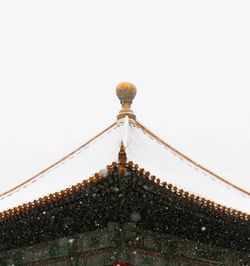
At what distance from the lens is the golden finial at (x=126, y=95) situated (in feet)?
41.2

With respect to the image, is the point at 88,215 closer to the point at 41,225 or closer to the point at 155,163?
the point at 41,225

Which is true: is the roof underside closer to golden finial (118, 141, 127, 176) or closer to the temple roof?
the temple roof

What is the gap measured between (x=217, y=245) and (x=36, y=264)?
11.9 ft

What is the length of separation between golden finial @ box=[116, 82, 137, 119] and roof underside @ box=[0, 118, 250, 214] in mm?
159

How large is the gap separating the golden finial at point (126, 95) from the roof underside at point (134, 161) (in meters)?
0.16

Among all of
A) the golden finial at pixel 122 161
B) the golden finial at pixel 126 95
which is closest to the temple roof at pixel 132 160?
the golden finial at pixel 126 95

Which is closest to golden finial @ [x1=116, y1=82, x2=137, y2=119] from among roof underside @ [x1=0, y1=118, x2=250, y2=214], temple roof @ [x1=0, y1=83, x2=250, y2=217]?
temple roof @ [x1=0, y1=83, x2=250, y2=217]

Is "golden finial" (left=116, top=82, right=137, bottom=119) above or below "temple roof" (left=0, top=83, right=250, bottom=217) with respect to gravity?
above

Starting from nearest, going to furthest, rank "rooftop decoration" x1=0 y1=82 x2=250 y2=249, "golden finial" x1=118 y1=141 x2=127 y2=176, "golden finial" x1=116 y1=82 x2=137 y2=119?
"golden finial" x1=118 y1=141 x2=127 y2=176 < "rooftop decoration" x1=0 y1=82 x2=250 y2=249 < "golden finial" x1=116 y1=82 x2=137 y2=119

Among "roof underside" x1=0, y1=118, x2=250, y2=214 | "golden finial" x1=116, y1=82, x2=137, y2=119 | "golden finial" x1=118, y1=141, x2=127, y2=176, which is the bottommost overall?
"golden finial" x1=118, y1=141, x2=127, y2=176

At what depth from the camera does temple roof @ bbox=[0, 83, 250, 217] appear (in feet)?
37.7

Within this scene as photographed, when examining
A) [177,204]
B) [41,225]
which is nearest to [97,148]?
[41,225]

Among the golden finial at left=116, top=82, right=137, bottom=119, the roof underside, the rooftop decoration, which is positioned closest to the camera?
the rooftop decoration

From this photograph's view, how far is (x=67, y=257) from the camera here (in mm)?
11180
